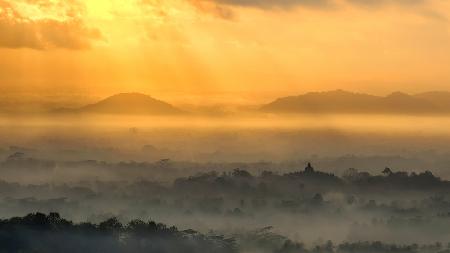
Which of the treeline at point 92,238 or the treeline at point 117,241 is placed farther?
the treeline at point 117,241

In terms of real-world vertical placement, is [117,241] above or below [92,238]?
below

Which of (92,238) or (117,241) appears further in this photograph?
(92,238)

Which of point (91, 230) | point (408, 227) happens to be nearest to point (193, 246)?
point (91, 230)

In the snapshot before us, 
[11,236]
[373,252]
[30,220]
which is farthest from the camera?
[373,252]

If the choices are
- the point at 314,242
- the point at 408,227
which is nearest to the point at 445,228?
the point at 408,227

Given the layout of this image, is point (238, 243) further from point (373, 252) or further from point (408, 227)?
point (408, 227)

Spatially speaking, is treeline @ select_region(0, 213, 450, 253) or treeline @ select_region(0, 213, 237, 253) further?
treeline @ select_region(0, 213, 450, 253)

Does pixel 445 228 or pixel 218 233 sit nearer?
pixel 218 233

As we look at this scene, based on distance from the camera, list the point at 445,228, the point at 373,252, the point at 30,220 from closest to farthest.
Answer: the point at 30,220
the point at 373,252
the point at 445,228

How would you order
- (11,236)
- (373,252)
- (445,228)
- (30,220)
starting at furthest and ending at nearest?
(445,228)
(373,252)
(30,220)
(11,236)

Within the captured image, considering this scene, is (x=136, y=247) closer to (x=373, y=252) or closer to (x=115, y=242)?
(x=115, y=242)
